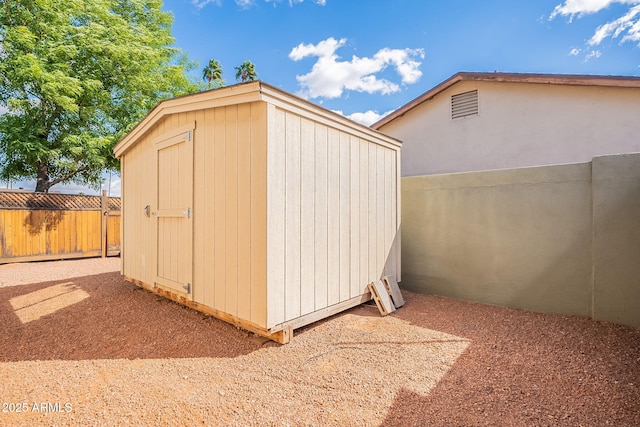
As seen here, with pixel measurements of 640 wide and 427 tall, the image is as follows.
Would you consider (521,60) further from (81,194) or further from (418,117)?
(81,194)

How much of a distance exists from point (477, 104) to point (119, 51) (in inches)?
359

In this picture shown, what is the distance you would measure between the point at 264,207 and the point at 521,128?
5.62 m

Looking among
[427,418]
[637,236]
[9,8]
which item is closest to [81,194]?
[9,8]

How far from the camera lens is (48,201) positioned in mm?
7484

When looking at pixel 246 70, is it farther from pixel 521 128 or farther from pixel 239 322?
pixel 239 322

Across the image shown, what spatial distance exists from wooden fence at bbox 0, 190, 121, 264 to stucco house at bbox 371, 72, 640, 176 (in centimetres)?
826

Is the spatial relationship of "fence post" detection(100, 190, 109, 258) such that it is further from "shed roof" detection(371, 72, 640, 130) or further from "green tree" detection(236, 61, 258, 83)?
"green tree" detection(236, 61, 258, 83)

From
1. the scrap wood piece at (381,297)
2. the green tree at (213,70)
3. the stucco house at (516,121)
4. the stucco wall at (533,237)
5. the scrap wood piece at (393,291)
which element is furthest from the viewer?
the green tree at (213,70)

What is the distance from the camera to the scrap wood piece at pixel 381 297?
144 inches

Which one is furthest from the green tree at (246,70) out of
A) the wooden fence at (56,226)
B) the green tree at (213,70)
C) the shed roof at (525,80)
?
the shed roof at (525,80)

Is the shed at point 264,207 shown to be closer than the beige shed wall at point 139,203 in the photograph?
Yes

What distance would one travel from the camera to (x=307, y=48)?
10.9 m

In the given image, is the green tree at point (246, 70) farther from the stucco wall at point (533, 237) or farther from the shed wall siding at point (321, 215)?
the shed wall siding at point (321, 215)

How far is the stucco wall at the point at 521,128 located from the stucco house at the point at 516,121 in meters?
0.01
